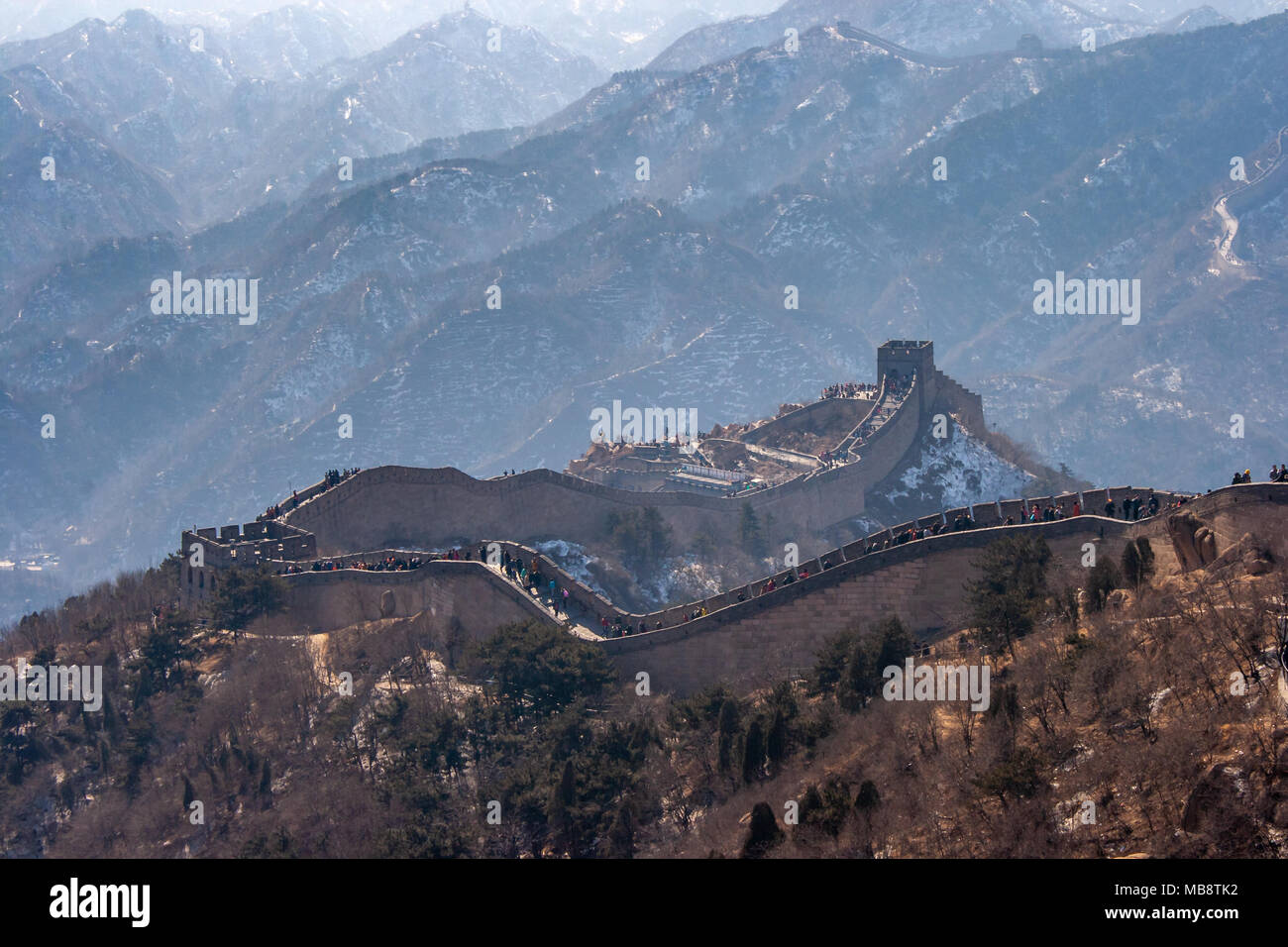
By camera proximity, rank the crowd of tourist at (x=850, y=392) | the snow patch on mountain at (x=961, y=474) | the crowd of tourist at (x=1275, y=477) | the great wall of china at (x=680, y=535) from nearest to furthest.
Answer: the crowd of tourist at (x=1275, y=477), the great wall of china at (x=680, y=535), the snow patch on mountain at (x=961, y=474), the crowd of tourist at (x=850, y=392)

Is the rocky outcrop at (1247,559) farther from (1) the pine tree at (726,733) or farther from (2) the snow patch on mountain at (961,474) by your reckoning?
(2) the snow patch on mountain at (961,474)

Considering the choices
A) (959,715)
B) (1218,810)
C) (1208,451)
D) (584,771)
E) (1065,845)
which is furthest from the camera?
(1208,451)

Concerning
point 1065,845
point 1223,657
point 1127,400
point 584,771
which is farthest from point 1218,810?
point 1127,400

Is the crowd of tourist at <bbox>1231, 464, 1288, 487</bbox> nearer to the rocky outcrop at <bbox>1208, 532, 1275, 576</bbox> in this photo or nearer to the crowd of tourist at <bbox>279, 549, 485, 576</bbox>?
the rocky outcrop at <bbox>1208, 532, 1275, 576</bbox>

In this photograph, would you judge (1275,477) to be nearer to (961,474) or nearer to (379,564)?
(379,564)

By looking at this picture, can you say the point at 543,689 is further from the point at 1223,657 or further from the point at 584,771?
the point at 1223,657

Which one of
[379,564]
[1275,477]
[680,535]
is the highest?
[680,535]

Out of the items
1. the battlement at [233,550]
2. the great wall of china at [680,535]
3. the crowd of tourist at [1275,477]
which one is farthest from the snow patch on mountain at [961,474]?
the crowd of tourist at [1275,477]

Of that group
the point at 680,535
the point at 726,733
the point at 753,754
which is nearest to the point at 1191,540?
the point at 753,754
